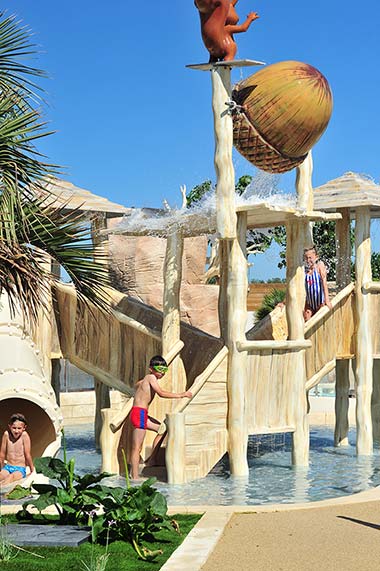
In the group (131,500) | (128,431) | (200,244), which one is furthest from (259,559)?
(200,244)

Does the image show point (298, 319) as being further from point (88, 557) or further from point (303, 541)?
point (88, 557)

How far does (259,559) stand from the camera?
6.59 meters

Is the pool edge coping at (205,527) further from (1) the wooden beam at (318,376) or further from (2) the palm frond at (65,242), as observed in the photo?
(1) the wooden beam at (318,376)

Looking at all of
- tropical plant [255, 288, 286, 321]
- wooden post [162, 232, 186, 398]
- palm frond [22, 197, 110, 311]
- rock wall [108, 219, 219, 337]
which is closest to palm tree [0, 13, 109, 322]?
palm frond [22, 197, 110, 311]

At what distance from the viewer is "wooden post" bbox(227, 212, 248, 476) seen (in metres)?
12.3

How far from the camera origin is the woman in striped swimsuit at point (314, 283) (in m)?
14.6

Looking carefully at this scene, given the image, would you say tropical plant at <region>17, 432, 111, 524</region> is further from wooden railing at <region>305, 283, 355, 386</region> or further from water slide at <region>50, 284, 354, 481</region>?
wooden railing at <region>305, 283, 355, 386</region>

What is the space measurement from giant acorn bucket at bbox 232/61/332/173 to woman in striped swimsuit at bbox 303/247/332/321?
8.63ft

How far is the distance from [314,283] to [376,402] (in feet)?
9.91

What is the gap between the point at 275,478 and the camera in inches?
495

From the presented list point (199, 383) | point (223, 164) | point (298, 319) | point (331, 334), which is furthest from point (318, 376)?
point (223, 164)

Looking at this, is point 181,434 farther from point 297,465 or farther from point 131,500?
point 131,500

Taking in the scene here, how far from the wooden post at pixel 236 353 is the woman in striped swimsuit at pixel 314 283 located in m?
2.51

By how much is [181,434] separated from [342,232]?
571cm
